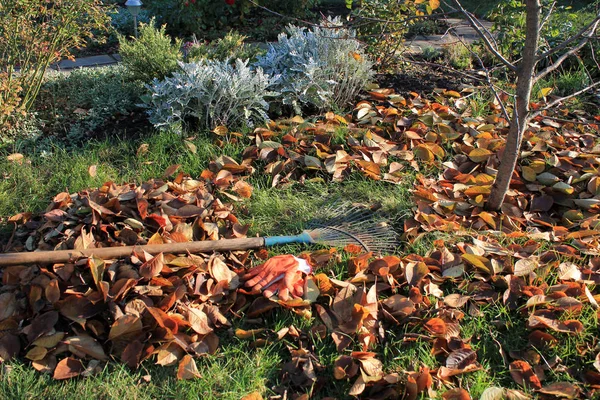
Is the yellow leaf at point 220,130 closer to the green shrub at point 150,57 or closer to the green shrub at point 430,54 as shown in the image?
the green shrub at point 150,57

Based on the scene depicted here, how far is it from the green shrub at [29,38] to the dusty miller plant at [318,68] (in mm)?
1271

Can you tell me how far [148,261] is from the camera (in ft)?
8.23

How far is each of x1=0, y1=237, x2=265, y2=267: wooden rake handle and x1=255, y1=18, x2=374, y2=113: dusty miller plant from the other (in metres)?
1.50

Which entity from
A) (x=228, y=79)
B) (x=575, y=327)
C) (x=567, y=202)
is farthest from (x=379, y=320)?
(x=228, y=79)

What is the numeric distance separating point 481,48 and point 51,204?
3.70 m

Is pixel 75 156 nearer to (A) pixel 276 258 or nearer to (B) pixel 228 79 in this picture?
(B) pixel 228 79

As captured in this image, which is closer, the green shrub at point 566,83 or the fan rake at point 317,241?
the fan rake at point 317,241

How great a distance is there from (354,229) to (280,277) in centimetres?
62

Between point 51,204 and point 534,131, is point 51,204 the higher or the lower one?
→ the lower one

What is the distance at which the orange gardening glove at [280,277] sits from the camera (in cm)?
248

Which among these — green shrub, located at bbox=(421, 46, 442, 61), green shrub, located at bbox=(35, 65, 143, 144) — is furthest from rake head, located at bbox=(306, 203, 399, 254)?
green shrub, located at bbox=(421, 46, 442, 61)

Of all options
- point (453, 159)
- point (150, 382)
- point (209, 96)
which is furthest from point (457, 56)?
point (150, 382)

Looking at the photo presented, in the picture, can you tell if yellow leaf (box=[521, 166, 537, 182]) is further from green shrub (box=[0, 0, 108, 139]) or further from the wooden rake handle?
green shrub (box=[0, 0, 108, 139])

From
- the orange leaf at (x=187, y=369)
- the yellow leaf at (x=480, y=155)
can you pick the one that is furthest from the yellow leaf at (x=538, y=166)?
the orange leaf at (x=187, y=369)
